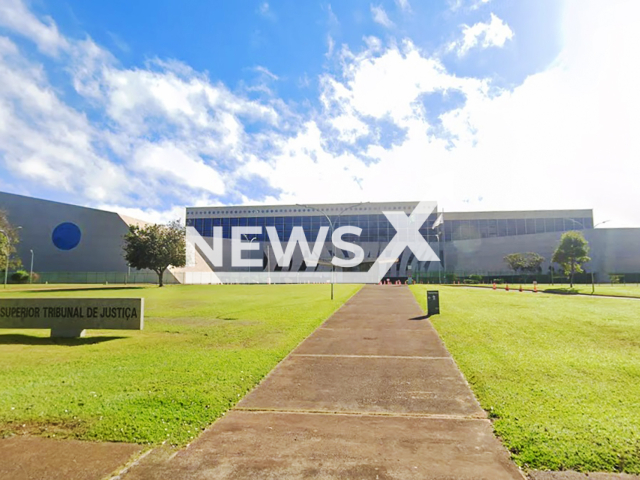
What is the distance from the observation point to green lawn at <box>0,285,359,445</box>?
4824 mm

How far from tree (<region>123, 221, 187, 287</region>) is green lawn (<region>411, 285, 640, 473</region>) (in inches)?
1778

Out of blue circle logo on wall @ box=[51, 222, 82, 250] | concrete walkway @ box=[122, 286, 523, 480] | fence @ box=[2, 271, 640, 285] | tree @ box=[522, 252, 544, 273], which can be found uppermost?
blue circle logo on wall @ box=[51, 222, 82, 250]

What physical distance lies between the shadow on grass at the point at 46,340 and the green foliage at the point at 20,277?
57.9 meters

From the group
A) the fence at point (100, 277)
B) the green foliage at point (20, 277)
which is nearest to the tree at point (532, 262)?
the fence at point (100, 277)

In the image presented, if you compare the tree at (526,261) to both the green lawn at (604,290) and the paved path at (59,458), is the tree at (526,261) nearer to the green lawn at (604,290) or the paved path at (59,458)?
the green lawn at (604,290)

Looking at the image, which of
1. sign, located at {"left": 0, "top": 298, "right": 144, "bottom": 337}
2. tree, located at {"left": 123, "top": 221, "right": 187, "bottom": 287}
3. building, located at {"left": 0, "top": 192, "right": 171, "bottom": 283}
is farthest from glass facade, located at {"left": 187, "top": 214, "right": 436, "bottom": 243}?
sign, located at {"left": 0, "top": 298, "right": 144, "bottom": 337}

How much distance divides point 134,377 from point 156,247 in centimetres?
4726

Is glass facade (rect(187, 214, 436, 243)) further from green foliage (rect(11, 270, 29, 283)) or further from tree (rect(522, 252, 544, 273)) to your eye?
green foliage (rect(11, 270, 29, 283))

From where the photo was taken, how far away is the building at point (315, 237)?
62.6 m

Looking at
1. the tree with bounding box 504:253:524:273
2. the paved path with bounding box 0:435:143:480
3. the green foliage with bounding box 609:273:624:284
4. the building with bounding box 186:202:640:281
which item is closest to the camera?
the paved path with bounding box 0:435:143:480

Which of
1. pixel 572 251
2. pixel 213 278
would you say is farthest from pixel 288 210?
pixel 572 251

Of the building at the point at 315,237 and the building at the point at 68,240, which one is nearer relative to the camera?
the building at the point at 68,240

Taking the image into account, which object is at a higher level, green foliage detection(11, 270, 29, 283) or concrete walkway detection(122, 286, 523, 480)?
green foliage detection(11, 270, 29, 283)

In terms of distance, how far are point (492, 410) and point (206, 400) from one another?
3.92 meters
